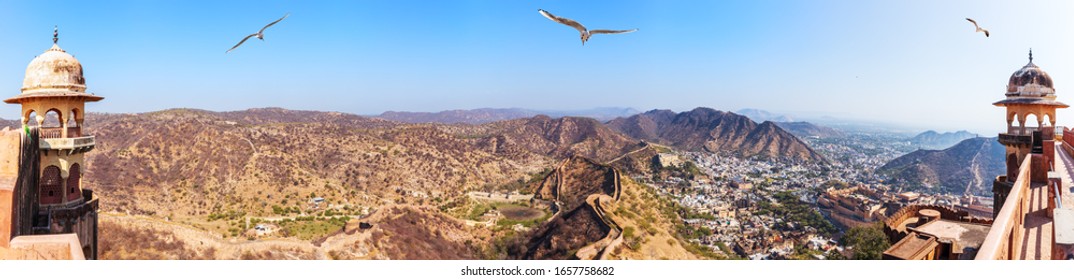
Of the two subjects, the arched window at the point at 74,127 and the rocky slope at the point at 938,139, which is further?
the rocky slope at the point at 938,139

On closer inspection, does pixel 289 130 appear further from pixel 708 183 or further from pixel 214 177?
pixel 708 183

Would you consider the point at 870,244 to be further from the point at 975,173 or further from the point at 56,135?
the point at 975,173

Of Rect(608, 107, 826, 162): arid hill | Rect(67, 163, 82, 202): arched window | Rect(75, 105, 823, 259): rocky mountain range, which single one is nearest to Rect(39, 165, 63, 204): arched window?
Rect(67, 163, 82, 202): arched window

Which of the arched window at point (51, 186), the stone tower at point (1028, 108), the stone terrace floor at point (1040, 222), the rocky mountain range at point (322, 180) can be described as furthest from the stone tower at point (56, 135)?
the stone tower at point (1028, 108)

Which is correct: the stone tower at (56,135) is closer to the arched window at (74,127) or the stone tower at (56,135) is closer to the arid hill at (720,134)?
the arched window at (74,127)

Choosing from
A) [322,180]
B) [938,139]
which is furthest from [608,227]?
[938,139]

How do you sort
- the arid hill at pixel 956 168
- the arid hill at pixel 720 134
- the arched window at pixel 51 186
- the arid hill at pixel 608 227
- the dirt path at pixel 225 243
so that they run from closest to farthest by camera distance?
the arched window at pixel 51 186, the dirt path at pixel 225 243, the arid hill at pixel 608 227, the arid hill at pixel 956 168, the arid hill at pixel 720 134

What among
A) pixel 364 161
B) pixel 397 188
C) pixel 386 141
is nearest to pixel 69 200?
pixel 397 188
